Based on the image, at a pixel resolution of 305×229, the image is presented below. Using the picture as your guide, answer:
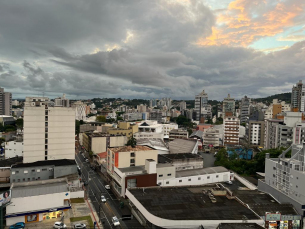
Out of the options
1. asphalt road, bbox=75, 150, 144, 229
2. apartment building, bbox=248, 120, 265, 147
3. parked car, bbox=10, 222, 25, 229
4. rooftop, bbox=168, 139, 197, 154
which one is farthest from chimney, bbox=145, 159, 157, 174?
apartment building, bbox=248, 120, 265, 147

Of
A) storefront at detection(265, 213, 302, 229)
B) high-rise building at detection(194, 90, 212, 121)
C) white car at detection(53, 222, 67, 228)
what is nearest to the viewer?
storefront at detection(265, 213, 302, 229)

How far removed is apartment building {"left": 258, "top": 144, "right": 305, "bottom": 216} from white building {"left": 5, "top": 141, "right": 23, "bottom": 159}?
154ft

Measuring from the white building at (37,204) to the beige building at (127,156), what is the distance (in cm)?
912

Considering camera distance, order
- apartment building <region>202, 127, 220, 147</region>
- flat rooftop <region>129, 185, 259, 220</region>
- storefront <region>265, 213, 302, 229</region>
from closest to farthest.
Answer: flat rooftop <region>129, 185, 259, 220</region>, storefront <region>265, 213, 302, 229</region>, apartment building <region>202, 127, 220, 147</region>

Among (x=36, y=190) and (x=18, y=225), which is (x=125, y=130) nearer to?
(x=36, y=190)

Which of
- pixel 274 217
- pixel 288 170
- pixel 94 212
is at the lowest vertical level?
pixel 94 212

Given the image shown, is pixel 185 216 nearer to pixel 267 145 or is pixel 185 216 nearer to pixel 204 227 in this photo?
pixel 204 227

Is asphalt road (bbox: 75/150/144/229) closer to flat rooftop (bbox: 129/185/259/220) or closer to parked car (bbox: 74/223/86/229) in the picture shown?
parked car (bbox: 74/223/86/229)

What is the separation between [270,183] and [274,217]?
9.79 meters

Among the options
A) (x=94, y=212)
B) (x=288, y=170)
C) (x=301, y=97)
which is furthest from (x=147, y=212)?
(x=301, y=97)

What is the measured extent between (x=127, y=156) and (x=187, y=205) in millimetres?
14854

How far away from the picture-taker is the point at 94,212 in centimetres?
2747

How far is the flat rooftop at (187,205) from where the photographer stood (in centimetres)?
2089

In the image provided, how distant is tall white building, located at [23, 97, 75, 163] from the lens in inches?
1523
